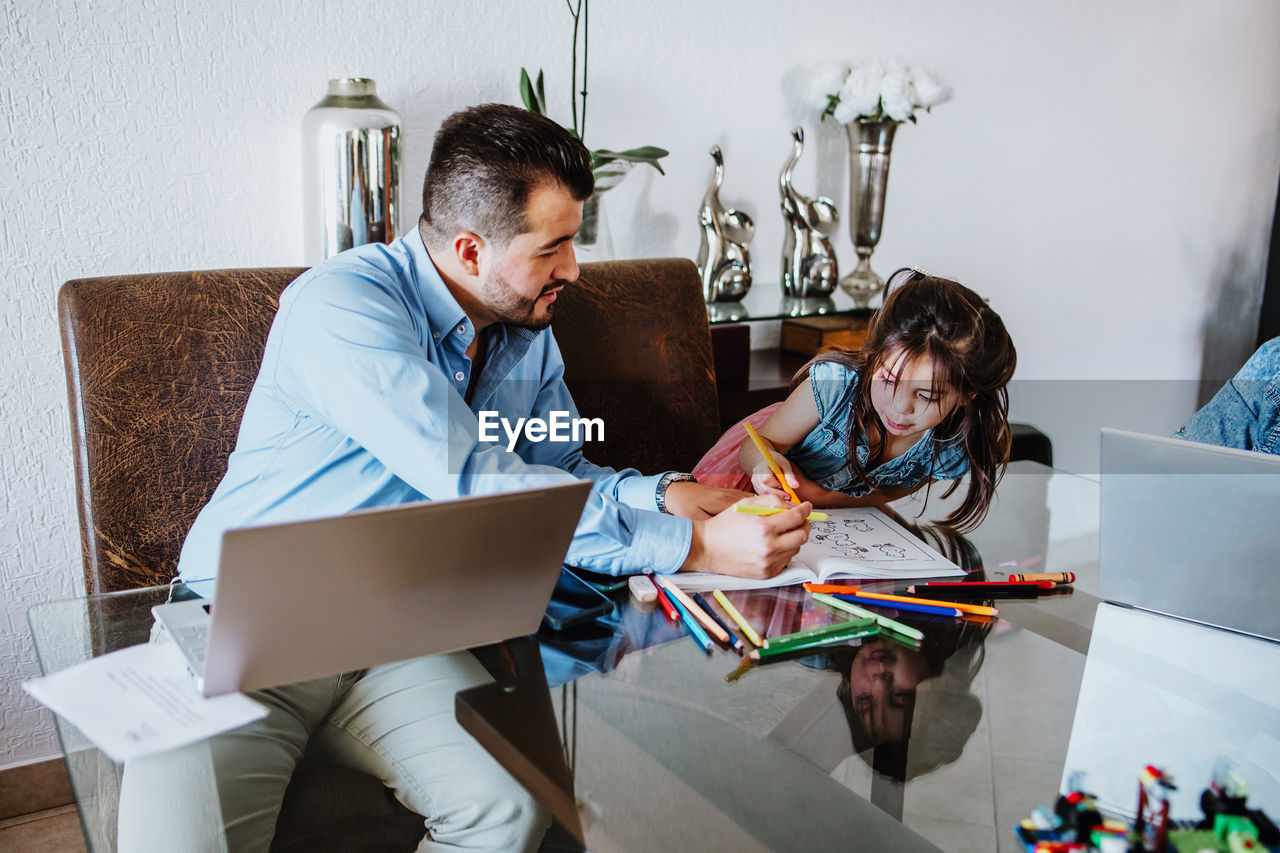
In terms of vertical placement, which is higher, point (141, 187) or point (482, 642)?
point (141, 187)

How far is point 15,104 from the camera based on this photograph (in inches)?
59.1

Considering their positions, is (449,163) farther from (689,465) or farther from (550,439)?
(689,465)

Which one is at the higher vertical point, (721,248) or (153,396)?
(721,248)

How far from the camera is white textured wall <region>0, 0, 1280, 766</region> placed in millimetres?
1575

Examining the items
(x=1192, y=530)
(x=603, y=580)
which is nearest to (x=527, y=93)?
(x=603, y=580)

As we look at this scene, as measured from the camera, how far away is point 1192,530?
100cm

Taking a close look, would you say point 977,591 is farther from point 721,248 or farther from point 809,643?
point 721,248

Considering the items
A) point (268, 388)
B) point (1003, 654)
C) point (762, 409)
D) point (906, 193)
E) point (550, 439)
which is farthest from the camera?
point (906, 193)

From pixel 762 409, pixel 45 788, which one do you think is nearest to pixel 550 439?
pixel 762 409

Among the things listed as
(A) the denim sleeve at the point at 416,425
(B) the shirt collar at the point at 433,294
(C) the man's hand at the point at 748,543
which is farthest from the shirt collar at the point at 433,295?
(C) the man's hand at the point at 748,543

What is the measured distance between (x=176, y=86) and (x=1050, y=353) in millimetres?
2490

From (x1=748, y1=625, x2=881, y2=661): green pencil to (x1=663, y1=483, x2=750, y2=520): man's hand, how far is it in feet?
0.97

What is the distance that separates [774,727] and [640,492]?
518mm

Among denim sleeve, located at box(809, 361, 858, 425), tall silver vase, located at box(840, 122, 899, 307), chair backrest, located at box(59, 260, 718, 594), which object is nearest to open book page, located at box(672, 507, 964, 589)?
denim sleeve, located at box(809, 361, 858, 425)
